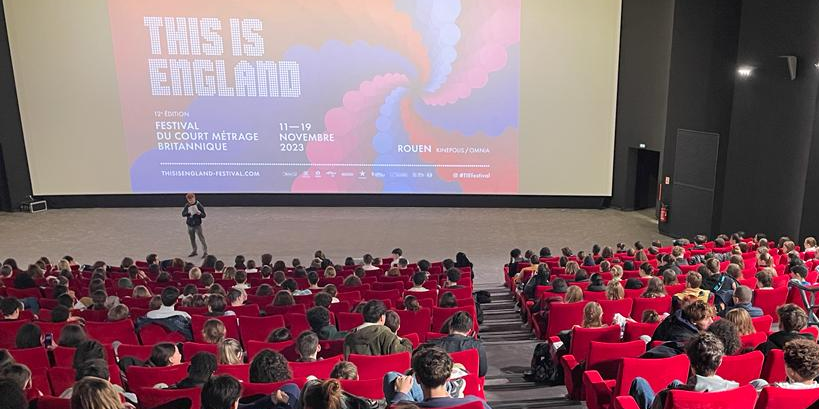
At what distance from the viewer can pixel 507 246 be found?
1470 centimetres

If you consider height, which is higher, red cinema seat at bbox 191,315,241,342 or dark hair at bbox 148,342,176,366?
dark hair at bbox 148,342,176,366

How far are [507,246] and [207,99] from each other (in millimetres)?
9134

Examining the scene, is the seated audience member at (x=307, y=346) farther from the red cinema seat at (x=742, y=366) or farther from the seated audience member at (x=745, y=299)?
the seated audience member at (x=745, y=299)

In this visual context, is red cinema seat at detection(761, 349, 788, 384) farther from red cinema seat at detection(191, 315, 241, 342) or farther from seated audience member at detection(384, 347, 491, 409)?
red cinema seat at detection(191, 315, 241, 342)

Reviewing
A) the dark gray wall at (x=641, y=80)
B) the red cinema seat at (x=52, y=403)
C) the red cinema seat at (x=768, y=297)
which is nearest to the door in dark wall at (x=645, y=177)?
the dark gray wall at (x=641, y=80)

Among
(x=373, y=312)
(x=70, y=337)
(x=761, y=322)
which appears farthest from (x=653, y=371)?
(x=70, y=337)

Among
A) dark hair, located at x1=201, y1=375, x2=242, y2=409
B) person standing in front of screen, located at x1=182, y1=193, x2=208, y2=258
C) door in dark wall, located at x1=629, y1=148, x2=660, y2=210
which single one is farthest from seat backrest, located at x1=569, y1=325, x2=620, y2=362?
door in dark wall, located at x1=629, y1=148, x2=660, y2=210

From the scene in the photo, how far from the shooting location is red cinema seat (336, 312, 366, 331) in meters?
6.59

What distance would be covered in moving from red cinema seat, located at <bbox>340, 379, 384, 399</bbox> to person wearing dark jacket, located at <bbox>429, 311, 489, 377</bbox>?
1.09 metres

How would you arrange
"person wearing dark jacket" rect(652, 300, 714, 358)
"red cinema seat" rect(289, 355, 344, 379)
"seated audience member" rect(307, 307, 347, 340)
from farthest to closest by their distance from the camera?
"seated audience member" rect(307, 307, 347, 340) < "person wearing dark jacket" rect(652, 300, 714, 358) < "red cinema seat" rect(289, 355, 344, 379)

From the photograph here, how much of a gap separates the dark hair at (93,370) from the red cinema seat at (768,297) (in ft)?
22.7

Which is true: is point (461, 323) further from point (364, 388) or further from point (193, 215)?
point (193, 215)

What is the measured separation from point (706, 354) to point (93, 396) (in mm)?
3599

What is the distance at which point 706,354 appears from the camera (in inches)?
155
